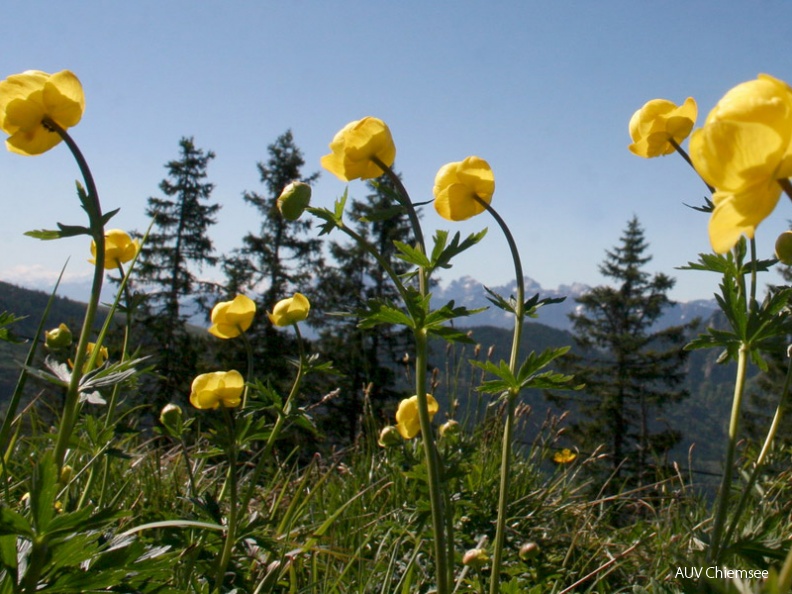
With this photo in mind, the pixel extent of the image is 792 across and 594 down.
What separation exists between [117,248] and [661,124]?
136 cm

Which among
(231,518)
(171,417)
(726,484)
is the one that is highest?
(726,484)

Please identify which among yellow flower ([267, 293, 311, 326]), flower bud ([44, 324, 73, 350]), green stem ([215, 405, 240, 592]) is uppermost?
yellow flower ([267, 293, 311, 326])

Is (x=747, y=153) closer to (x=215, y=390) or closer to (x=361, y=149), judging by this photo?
(x=361, y=149)

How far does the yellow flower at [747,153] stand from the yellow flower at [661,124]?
726mm

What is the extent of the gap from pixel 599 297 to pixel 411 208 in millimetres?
24420

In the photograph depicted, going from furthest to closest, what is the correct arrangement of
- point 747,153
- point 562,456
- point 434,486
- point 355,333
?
point 355,333
point 562,456
point 434,486
point 747,153

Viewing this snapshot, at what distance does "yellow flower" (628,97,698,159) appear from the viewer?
129cm

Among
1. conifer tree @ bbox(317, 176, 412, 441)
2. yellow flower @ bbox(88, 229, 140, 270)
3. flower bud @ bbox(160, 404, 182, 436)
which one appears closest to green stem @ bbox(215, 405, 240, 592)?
flower bud @ bbox(160, 404, 182, 436)

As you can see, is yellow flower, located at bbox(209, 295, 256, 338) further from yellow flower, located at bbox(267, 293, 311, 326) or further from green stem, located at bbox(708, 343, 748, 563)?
green stem, located at bbox(708, 343, 748, 563)

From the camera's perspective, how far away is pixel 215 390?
1.61 meters

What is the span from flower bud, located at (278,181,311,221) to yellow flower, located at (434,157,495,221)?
0.24 m

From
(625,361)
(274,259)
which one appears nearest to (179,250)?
(274,259)

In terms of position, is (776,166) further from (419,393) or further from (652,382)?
(652,382)

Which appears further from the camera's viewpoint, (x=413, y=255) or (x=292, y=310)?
(x=292, y=310)
